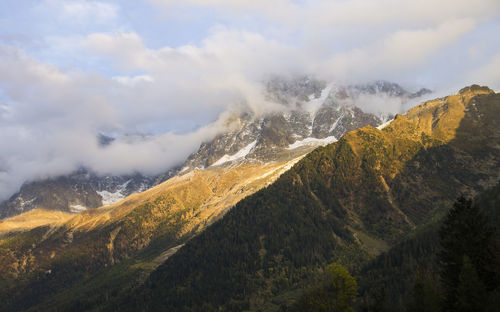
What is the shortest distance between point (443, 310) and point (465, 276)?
9.82 meters

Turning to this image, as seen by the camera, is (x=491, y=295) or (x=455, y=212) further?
(x=455, y=212)

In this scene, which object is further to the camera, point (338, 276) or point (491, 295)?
point (338, 276)

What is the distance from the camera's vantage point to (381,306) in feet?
320

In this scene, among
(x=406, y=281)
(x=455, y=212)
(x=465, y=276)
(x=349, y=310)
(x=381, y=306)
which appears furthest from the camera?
(x=406, y=281)

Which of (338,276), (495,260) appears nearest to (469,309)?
(495,260)

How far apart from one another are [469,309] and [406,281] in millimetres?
130018

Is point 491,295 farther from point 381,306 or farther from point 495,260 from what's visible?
point 381,306

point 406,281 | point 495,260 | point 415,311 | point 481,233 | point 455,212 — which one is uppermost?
point 455,212

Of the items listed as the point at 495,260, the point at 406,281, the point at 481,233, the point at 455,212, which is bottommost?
the point at 406,281

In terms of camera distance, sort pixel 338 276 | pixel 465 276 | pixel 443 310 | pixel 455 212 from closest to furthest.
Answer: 1. pixel 465 276
2. pixel 443 310
3. pixel 455 212
4. pixel 338 276

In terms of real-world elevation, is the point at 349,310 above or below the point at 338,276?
below

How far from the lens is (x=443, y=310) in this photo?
80.9m

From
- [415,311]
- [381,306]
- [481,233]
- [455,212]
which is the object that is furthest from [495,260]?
[381,306]

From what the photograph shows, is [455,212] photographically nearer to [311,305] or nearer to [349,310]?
[349,310]
